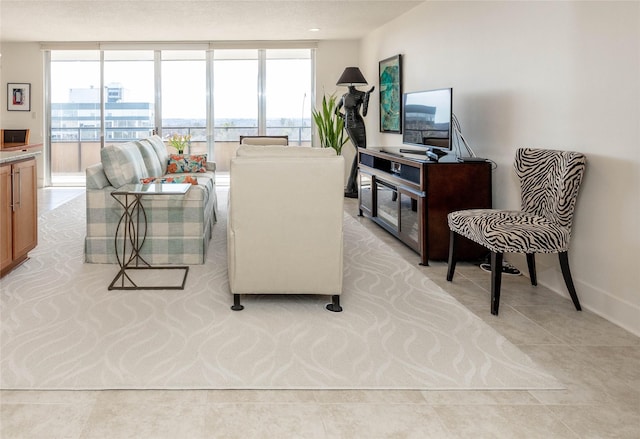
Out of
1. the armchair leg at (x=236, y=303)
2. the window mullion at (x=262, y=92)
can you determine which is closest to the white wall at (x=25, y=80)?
the window mullion at (x=262, y=92)

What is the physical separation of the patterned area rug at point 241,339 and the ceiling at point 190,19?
3.50 m

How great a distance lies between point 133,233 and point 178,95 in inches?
213

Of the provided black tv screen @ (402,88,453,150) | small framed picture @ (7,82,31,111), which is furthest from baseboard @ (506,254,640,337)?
small framed picture @ (7,82,31,111)

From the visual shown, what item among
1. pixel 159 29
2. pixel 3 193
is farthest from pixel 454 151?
pixel 159 29

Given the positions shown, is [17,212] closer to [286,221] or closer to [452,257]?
[286,221]

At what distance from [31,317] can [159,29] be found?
5547mm

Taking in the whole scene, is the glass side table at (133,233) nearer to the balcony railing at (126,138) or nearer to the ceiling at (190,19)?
the ceiling at (190,19)

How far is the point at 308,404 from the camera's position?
193 centimetres

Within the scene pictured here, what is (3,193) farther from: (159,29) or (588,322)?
(159,29)

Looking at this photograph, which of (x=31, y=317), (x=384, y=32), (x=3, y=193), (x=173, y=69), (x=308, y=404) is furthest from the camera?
(x=173, y=69)

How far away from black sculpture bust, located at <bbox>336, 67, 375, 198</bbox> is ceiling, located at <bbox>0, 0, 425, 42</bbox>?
688 millimetres

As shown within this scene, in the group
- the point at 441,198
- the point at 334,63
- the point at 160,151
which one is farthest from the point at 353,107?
the point at 441,198

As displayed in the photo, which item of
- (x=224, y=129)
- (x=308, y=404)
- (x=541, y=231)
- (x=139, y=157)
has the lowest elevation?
(x=308, y=404)

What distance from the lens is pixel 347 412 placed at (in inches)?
73.9
